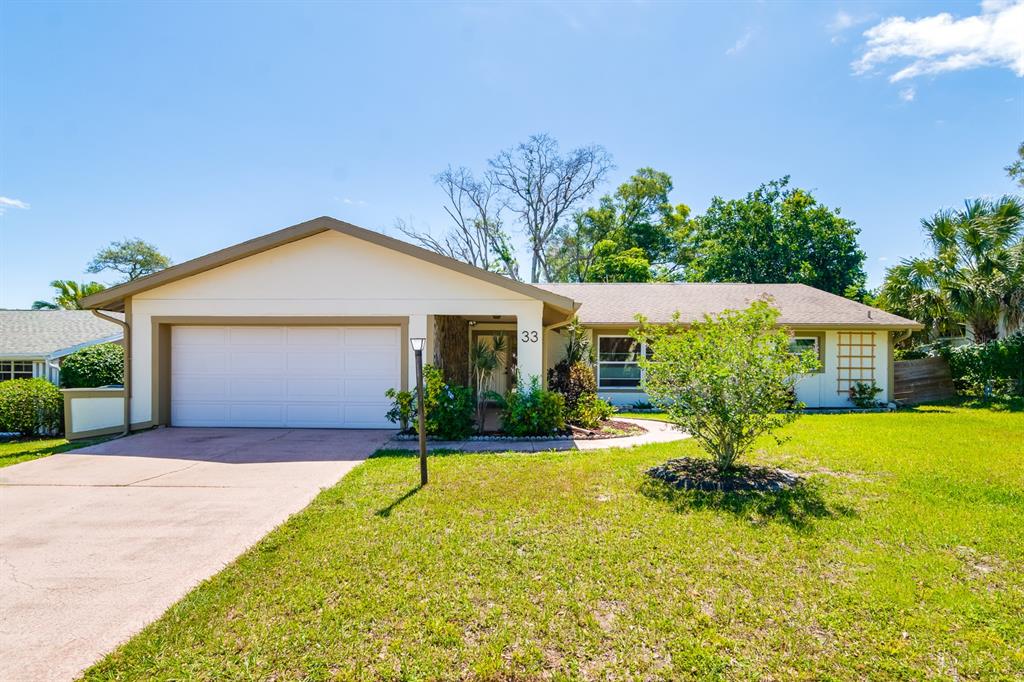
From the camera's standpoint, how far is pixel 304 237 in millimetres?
9781

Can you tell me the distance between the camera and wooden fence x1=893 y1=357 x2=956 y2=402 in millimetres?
15875

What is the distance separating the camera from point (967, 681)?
8.57ft

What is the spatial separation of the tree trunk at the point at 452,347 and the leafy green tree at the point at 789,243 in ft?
67.0

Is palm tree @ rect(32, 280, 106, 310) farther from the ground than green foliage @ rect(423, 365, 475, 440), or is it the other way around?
palm tree @ rect(32, 280, 106, 310)

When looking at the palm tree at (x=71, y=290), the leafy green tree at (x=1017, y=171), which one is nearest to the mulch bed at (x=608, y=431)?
the palm tree at (x=71, y=290)

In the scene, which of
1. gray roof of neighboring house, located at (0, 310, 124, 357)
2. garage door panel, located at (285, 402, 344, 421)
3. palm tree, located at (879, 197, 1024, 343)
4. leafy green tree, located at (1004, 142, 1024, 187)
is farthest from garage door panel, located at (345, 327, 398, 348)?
leafy green tree, located at (1004, 142, 1024, 187)

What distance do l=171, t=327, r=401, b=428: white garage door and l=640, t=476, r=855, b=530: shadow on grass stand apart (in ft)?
20.6

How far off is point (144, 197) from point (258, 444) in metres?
13.4

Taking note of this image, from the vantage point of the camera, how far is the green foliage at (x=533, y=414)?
9.34 meters

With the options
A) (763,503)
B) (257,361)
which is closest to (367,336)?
(257,361)

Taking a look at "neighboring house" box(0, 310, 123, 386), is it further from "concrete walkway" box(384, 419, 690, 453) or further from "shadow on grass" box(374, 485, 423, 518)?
"shadow on grass" box(374, 485, 423, 518)

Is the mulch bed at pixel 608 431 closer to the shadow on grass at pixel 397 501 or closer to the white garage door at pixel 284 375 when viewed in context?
the white garage door at pixel 284 375

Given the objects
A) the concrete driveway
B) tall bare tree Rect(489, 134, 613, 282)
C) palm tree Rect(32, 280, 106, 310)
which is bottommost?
the concrete driveway

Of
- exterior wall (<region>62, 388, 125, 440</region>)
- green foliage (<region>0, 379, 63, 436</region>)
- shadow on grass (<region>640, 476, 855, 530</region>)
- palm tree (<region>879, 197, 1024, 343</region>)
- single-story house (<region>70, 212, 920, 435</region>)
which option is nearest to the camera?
shadow on grass (<region>640, 476, 855, 530</region>)
